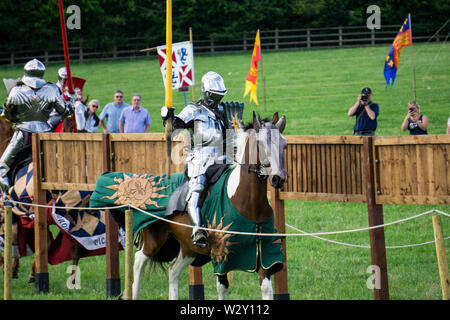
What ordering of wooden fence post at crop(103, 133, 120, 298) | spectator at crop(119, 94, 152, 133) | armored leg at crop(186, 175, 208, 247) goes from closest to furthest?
armored leg at crop(186, 175, 208, 247), wooden fence post at crop(103, 133, 120, 298), spectator at crop(119, 94, 152, 133)

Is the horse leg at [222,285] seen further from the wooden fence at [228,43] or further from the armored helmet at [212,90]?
the wooden fence at [228,43]

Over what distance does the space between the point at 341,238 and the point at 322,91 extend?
1398cm

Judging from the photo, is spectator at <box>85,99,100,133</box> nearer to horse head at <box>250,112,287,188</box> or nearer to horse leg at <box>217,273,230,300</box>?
horse leg at <box>217,273,230,300</box>

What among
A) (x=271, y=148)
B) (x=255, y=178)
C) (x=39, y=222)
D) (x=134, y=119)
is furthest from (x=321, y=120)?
(x=271, y=148)

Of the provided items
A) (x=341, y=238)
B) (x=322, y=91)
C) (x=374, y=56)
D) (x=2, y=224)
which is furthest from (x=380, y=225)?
(x=374, y=56)

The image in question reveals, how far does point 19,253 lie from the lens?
38.2 feet

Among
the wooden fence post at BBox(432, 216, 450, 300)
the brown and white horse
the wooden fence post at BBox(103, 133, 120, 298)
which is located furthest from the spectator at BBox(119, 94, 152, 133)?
the wooden fence post at BBox(432, 216, 450, 300)

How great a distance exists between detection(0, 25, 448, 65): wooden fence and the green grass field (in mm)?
1372

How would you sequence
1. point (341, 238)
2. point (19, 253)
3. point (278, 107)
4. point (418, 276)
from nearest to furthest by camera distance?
point (418, 276) < point (19, 253) < point (341, 238) < point (278, 107)

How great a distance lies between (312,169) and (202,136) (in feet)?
4.15

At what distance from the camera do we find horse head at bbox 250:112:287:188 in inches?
278

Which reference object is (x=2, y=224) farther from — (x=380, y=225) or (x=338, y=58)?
(x=338, y=58)

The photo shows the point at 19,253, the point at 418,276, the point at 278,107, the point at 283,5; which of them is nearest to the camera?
the point at 418,276

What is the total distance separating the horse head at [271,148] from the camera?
278 inches
